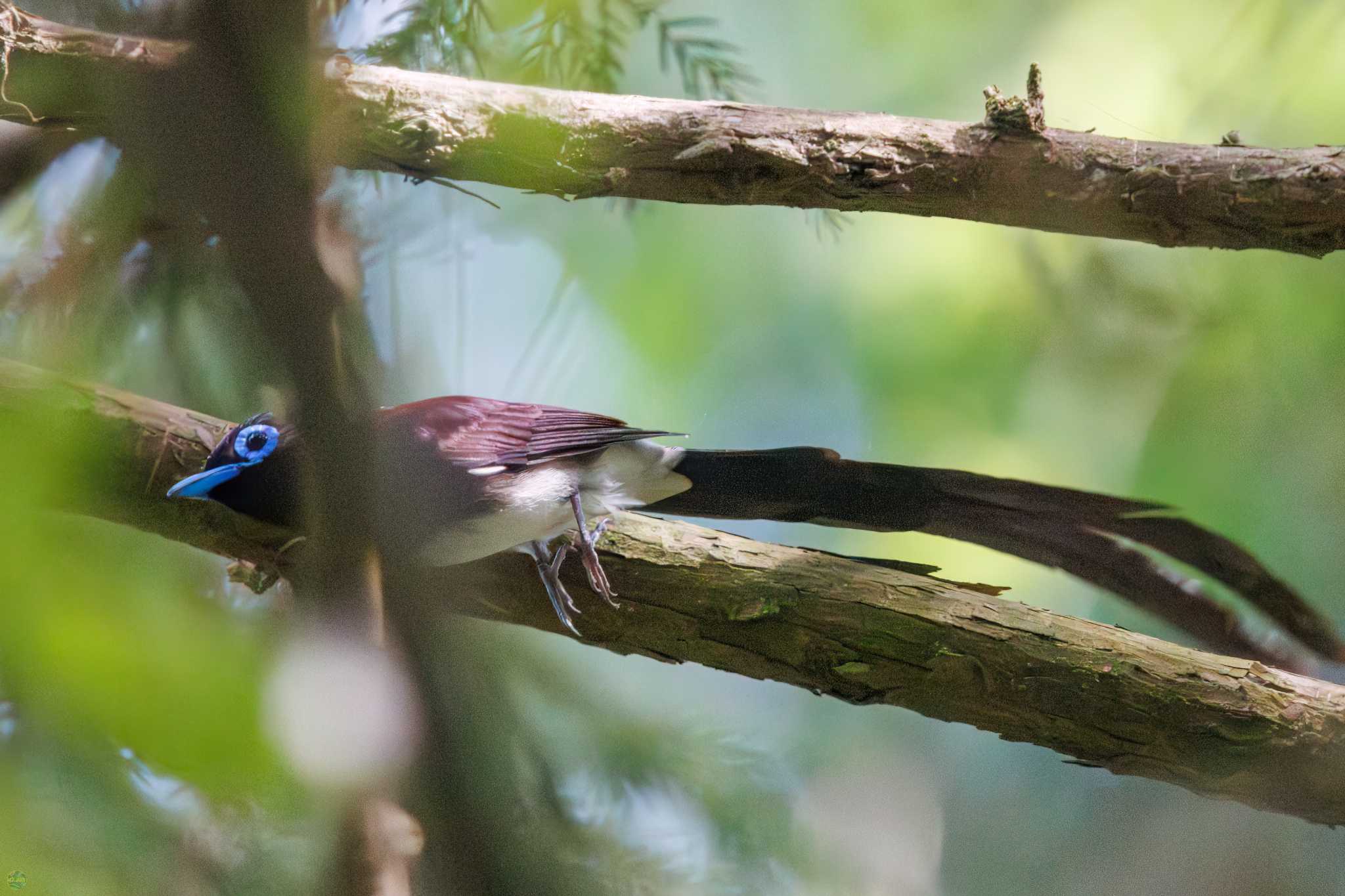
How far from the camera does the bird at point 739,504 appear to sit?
1.98 ft

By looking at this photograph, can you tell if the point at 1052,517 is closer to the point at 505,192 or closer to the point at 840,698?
the point at 840,698

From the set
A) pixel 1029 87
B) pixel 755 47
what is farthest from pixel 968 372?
pixel 755 47

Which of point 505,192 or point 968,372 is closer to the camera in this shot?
point 505,192

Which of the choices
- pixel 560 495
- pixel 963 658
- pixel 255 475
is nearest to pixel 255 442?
pixel 255 475

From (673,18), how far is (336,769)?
1.93 ft

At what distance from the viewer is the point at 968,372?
816mm

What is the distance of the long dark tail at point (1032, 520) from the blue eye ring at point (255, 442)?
35 cm

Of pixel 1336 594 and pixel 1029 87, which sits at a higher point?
pixel 1029 87

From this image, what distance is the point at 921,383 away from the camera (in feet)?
2.67

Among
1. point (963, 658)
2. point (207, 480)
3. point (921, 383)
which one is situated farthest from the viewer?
point (921, 383)

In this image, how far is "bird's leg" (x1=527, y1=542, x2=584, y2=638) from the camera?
28.1 inches

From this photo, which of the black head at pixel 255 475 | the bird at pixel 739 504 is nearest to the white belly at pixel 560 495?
the bird at pixel 739 504

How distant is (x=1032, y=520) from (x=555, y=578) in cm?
44

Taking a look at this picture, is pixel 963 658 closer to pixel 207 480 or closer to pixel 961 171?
pixel 961 171
